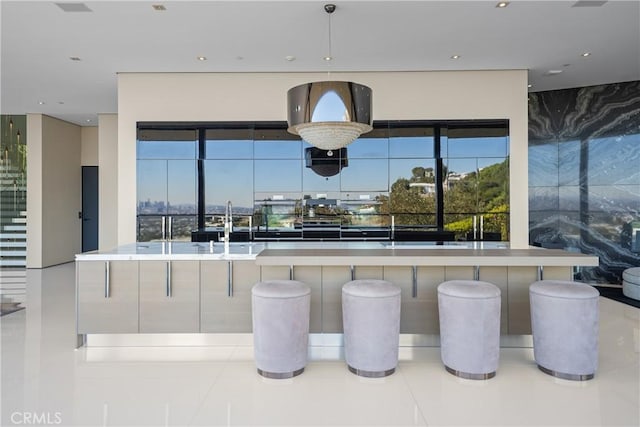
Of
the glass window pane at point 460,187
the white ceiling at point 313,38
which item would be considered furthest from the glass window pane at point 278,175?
the glass window pane at point 460,187

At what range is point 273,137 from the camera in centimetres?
621

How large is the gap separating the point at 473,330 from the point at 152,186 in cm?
513

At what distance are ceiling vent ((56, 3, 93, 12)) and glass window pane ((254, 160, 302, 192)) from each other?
2.94 meters

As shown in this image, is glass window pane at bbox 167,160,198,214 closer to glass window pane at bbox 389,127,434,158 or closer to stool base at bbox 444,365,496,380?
glass window pane at bbox 389,127,434,158

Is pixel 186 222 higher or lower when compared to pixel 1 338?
higher

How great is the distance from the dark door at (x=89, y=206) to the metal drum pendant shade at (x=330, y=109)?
8.62 m

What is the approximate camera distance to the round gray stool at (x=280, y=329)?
3072mm

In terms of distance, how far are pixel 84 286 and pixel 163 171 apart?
9.30ft

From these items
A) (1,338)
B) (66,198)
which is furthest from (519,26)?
(66,198)

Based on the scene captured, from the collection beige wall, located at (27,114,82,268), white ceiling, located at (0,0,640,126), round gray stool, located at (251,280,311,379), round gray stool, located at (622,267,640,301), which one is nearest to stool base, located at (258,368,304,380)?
round gray stool, located at (251,280,311,379)

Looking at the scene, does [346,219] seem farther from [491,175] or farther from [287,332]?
[287,332]

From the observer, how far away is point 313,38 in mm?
4762

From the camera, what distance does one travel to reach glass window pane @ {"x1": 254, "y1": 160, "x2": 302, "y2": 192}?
246 inches

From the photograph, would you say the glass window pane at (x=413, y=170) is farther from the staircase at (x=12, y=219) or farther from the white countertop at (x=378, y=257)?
the staircase at (x=12, y=219)
